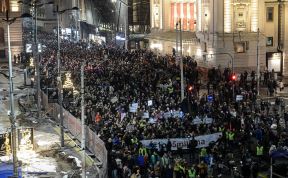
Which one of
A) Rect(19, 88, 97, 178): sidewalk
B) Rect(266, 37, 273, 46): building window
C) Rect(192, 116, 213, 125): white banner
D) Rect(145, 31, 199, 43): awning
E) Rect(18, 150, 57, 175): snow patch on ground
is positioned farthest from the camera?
Rect(145, 31, 199, 43): awning

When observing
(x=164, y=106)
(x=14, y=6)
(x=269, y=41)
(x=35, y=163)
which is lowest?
(x=35, y=163)

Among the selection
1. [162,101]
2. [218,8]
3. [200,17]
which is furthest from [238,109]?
[200,17]

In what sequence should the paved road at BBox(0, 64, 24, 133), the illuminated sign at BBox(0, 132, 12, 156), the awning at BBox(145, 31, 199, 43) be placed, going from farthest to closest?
the awning at BBox(145, 31, 199, 43)
the paved road at BBox(0, 64, 24, 133)
the illuminated sign at BBox(0, 132, 12, 156)

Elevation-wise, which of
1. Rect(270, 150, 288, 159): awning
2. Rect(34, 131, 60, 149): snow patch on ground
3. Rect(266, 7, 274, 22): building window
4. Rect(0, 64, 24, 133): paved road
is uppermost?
Rect(266, 7, 274, 22): building window

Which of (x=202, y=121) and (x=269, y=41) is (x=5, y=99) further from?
(x=269, y=41)

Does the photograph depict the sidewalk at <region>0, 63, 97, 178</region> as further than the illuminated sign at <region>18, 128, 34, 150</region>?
No

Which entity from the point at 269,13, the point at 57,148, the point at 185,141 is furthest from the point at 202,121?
the point at 269,13

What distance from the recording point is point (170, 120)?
102ft

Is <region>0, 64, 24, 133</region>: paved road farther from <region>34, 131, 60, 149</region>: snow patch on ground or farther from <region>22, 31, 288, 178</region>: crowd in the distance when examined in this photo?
<region>22, 31, 288, 178</region>: crowd in the distance

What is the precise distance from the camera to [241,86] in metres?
43.4

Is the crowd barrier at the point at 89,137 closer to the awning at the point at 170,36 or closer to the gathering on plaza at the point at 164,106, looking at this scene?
the gathering on plaza at the point at 164,106

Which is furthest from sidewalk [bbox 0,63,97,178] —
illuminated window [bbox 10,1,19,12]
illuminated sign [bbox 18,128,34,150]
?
illuminated window [bbox 10,1,19,12]

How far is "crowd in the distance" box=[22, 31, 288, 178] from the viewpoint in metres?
24.8

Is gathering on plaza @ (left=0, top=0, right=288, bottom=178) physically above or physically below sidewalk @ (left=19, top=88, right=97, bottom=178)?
above
